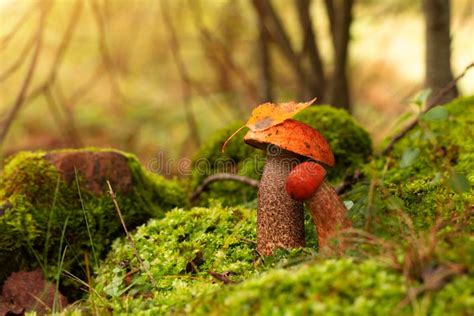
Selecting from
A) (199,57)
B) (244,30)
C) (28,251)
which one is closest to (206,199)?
(28,251)

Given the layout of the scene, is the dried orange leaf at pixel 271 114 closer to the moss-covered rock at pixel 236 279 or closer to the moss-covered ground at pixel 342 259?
the moss-covered ground at pixel 342 259

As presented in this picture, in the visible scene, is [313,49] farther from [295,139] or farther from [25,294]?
[25,294]

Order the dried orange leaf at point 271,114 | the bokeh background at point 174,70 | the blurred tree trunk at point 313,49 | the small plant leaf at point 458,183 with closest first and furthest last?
the small plant leaf at point 458,183
the dried orange leaf at point 271,114
the blurred tree trunk at point 313,49
the bokeh background at point 174,70

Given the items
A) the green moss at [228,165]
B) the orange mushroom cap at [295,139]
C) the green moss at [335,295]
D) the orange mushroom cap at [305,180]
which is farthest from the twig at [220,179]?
the green moss at [335,295]

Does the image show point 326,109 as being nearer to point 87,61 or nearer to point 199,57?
point 199,57

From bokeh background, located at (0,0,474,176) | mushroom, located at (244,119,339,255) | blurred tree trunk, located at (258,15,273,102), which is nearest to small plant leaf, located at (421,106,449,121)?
mushroom, located at (244,119,339,255)
